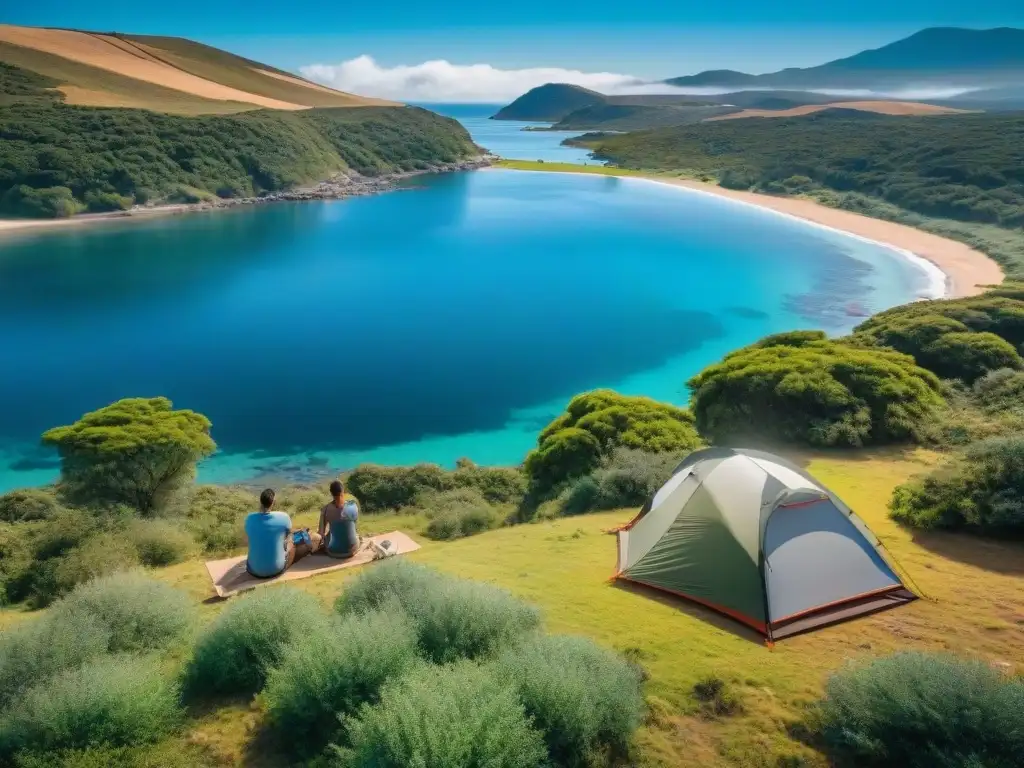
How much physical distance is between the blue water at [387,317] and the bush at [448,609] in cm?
1405

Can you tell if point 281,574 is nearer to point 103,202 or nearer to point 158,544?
point 158,544

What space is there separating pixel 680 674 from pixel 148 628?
526 centimetres

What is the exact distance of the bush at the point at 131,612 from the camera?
709cm

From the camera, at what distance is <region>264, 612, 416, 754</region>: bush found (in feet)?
19.4

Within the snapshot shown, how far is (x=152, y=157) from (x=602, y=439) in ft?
242

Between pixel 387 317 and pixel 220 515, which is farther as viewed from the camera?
pixel 387 317

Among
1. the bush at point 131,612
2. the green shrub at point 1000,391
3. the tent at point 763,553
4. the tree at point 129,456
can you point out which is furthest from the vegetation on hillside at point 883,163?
the bush at point 131,612

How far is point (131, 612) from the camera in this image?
732cm

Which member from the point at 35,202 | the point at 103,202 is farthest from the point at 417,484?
the point at 103,202

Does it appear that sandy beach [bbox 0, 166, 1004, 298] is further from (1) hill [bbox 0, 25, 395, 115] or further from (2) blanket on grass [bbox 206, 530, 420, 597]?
(2) blanket on grass [bbox 206, 530, 420, 597]

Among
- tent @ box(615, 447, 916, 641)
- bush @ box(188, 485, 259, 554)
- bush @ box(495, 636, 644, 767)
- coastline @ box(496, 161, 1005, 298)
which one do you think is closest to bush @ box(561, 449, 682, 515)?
tent @ box(615, 447, 916, 641)

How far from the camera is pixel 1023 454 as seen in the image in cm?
1058

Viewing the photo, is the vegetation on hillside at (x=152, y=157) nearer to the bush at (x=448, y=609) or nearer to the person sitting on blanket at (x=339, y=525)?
the person sitting on blanket at (x=339, y=525)

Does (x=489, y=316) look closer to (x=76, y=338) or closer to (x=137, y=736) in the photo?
(x=76, y=338)
